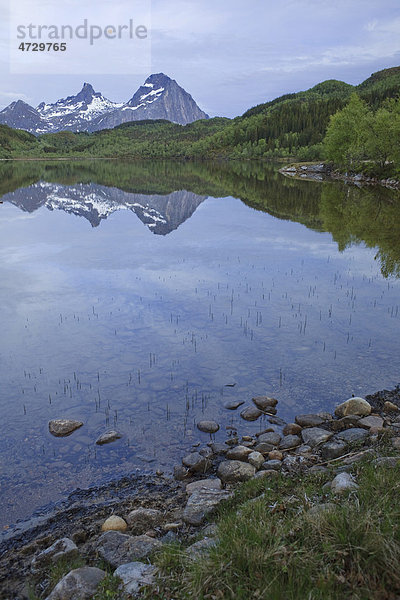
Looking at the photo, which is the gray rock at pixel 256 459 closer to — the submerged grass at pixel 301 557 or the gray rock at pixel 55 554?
the submerged grass at pixel 301 557

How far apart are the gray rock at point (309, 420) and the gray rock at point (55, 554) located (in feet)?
24.2

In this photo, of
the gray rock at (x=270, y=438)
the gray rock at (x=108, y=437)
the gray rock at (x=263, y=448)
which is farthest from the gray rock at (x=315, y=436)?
the gray rock at (x=108, y=437)

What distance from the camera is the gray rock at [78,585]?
689cm

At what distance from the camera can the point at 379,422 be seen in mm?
12758

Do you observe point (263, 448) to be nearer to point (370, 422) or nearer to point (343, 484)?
point (370, 422)

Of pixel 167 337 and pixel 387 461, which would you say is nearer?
pixel 387 461

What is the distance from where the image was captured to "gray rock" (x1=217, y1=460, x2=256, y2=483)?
10.8 m

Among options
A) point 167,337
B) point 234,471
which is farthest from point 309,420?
point 167,337

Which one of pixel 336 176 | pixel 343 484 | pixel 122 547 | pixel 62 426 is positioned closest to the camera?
pixel 122 547

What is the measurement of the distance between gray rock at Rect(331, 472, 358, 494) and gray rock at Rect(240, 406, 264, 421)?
4.95 metres

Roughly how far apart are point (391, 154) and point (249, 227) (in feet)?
177

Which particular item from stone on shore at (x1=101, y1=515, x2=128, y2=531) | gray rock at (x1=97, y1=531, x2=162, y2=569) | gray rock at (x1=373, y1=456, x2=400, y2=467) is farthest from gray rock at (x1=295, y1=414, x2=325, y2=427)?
gray rock at (x1=97, y1=531, x2=162, y2=569)

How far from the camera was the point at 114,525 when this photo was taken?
9227mm

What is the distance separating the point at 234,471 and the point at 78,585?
4.81 metres
